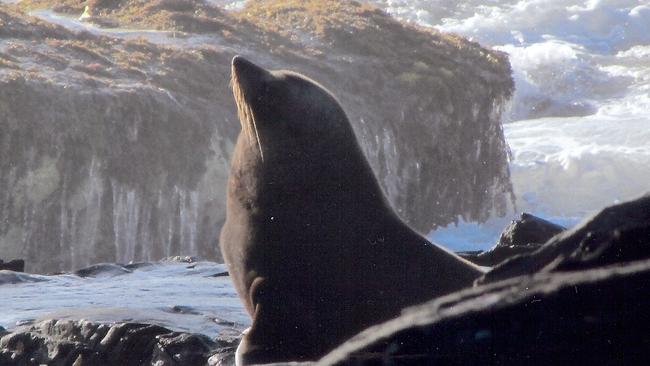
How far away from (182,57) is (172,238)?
4835 mm

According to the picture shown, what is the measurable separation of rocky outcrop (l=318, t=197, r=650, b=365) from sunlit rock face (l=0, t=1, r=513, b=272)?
1497cm

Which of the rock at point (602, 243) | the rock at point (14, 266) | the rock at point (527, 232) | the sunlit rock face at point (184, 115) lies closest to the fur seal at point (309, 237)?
the rock at point (527, 232)

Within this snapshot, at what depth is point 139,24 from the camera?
79.9 feet

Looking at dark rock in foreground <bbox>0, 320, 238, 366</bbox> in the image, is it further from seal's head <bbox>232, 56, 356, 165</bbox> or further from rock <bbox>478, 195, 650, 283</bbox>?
rock <bbox>478, 195, 650, 283</bbox>

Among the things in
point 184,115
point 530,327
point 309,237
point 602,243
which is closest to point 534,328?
point 530,327

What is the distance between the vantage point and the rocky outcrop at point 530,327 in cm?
174

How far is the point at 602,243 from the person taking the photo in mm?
2170

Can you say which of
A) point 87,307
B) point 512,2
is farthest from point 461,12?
point 87,307

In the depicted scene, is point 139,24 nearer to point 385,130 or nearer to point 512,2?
point 385,130

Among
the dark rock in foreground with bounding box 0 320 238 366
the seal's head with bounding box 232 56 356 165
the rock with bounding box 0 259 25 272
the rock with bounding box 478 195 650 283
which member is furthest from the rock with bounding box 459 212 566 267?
the rock with bounding box 478 195 650 283

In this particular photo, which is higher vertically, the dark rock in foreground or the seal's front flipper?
the seal's front flipper

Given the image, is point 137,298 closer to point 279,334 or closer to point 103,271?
point 103,271

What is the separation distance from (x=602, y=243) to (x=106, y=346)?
11.6 ft

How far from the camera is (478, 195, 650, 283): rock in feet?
7.04
